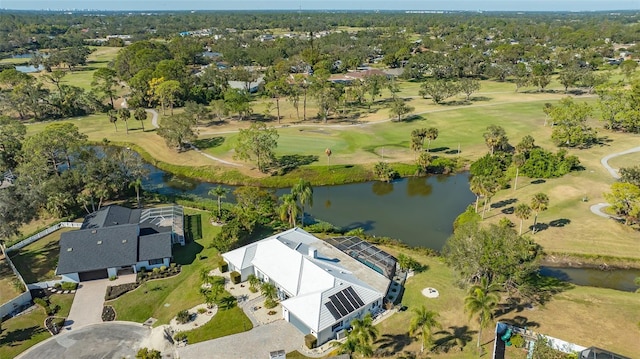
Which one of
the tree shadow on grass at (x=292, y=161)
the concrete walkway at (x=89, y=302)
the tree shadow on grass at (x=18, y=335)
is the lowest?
the tree shadow on grass at (x=18, y=335)

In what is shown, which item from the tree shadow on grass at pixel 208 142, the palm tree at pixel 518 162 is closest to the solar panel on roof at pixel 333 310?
the palm tree at pixel 518 162

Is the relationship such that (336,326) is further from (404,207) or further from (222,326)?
(404,207)

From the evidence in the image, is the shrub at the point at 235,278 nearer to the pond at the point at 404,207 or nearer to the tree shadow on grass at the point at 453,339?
the pond at the point at 404,207

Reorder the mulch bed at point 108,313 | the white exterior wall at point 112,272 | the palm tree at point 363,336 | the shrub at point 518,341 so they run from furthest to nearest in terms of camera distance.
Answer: the white exterior wall at point 112,272
the mulch bed at point 108,313
the shrub at point 518,341
the palm tree at point 363,336

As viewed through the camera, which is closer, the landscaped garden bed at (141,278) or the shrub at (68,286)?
the landscaped garden bed at (141,278)

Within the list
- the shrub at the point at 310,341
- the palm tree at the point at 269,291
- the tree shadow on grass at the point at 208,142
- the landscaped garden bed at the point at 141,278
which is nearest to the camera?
the shrub at the point at 310,341

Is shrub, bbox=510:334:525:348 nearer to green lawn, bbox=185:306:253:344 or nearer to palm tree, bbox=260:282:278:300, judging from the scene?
palm tree, bbox=260:282:278:300

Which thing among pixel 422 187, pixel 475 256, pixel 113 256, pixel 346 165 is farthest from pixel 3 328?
pixel 422 187

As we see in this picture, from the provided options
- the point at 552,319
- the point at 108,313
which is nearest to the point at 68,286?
the point at 108,313

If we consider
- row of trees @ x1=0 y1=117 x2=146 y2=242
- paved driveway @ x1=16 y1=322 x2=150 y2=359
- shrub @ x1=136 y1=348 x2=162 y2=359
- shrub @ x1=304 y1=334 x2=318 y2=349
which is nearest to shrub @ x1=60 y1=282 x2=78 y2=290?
paved driveway @ x1=16 y1=322 x2=150 y2=359
